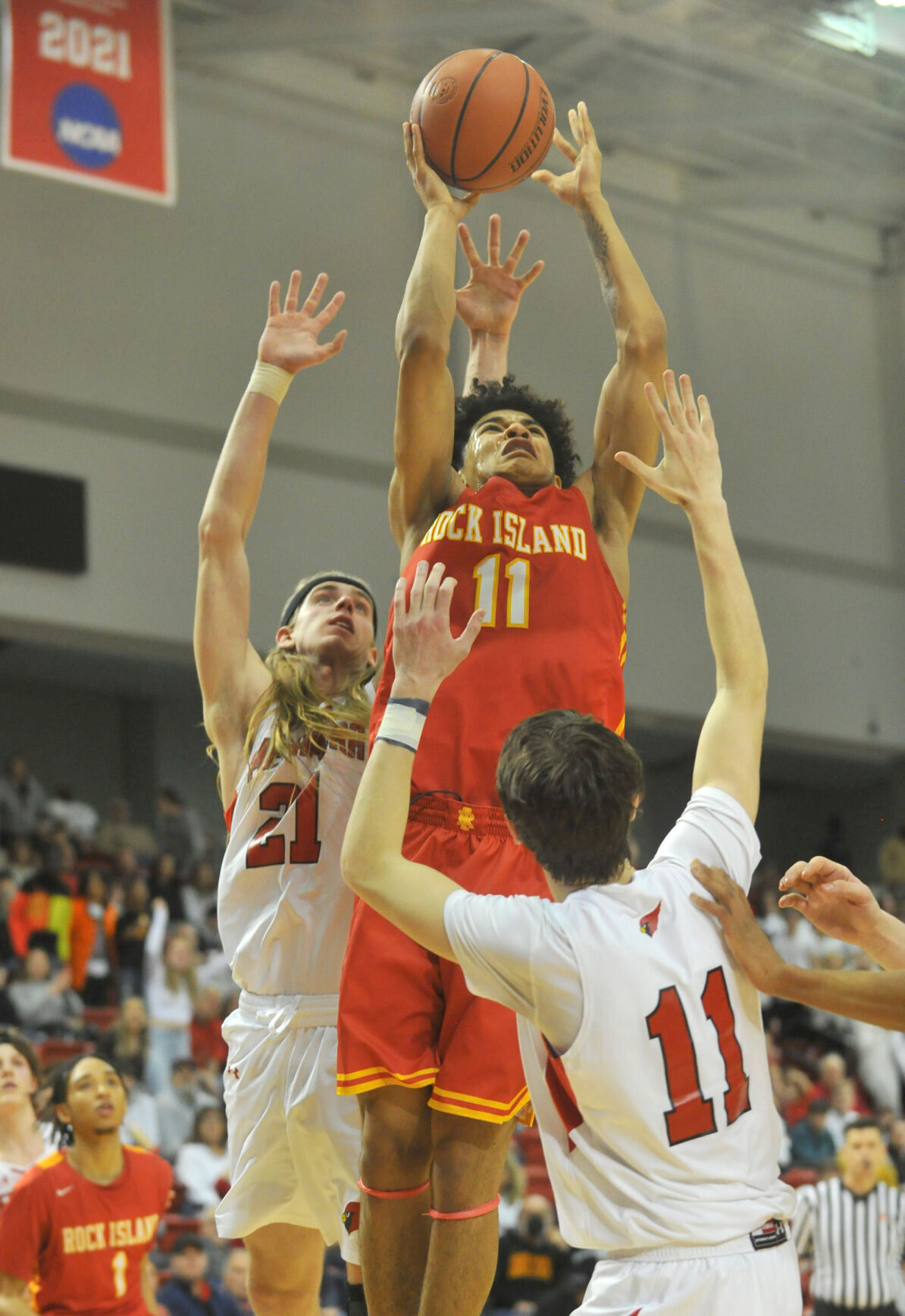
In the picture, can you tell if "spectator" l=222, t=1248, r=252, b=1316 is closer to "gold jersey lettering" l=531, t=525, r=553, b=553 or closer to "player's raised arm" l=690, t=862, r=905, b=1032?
"gold jersey lettering" l=531, t=525, r=553, b=553

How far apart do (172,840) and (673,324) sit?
329 inches

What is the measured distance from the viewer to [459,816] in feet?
12.2

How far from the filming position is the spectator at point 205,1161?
11.0 meters

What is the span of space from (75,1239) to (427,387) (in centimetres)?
372

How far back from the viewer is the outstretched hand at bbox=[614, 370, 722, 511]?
3.23 metres

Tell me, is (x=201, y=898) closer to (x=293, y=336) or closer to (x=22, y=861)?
(x=22, y=861)

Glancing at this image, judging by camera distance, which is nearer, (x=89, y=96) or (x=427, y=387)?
(x=427, y=387)

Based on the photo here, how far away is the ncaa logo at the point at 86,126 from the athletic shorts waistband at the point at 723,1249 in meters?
11.0

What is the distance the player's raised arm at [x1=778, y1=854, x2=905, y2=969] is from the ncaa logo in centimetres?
1050

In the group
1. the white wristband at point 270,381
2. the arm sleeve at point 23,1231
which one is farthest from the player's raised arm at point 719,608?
the arm sleeve at point 23,1231

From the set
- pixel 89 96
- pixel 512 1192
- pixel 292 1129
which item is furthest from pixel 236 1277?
pixel 89 96

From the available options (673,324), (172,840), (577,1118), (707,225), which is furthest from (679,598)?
(577,1118)

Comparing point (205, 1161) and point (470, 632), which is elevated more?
point (470, 632)

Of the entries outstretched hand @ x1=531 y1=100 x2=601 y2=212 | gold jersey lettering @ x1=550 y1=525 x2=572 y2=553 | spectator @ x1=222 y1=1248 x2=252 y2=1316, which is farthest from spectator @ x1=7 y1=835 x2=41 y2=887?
gold jersey lettering @ x1=550 y1=525 x2=572 y2=553
